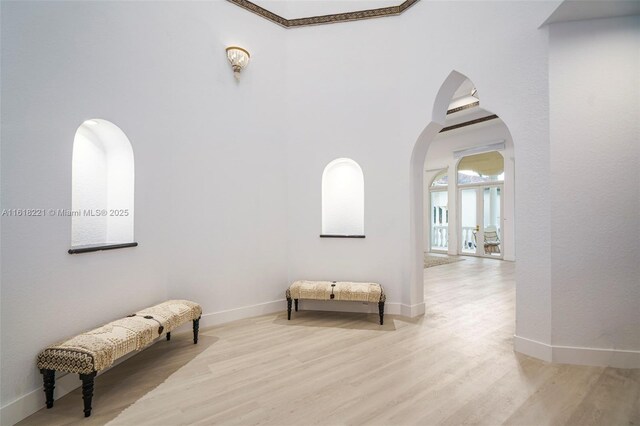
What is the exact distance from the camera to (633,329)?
2.71m

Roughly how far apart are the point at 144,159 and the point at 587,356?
4854mm

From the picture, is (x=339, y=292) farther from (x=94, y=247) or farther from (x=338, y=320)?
(x=94, y=247)

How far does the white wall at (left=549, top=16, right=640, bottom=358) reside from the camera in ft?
8.87

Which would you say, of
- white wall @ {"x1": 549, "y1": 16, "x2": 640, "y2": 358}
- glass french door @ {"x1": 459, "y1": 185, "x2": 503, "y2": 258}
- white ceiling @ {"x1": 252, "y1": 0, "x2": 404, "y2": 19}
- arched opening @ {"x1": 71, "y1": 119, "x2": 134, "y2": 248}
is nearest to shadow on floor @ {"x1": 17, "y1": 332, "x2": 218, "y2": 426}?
arched opening @ {"x1": 71, "y1": 119, "x2": 134, "y2": 248}

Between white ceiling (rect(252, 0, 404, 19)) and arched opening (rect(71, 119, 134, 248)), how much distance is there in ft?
9.47

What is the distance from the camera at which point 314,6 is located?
4.57m

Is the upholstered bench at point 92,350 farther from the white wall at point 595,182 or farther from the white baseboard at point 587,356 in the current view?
the white wall at point 595,182

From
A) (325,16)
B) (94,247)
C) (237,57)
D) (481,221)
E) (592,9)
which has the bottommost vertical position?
(94,247)

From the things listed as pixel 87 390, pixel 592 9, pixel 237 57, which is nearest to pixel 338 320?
pixel 87 390

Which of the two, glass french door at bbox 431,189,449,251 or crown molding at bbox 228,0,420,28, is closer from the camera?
crown molding at bbox 228,0,420,28

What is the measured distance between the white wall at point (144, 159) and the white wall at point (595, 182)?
331cm

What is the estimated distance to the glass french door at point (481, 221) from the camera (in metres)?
9.71

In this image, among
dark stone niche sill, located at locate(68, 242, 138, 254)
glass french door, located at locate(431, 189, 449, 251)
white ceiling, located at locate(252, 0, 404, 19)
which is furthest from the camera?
glass french door, located at locate(431, 189, 449, 251)

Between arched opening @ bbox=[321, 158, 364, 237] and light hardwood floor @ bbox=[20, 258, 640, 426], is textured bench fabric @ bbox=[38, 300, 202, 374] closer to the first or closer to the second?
light hardwood floor @ bbox=[20, 258, 640, 426]
